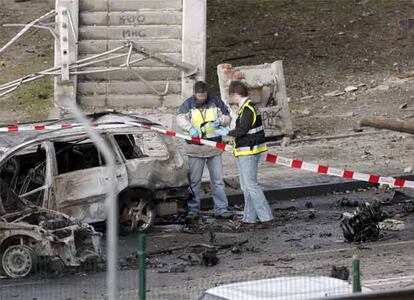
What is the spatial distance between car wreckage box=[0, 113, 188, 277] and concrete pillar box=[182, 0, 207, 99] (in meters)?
6.75

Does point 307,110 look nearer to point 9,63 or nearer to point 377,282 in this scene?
point 9,63

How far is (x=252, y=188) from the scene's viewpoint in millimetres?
15523

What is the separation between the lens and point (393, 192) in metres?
17.5

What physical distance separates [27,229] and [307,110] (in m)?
10.9

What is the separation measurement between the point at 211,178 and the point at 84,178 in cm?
225

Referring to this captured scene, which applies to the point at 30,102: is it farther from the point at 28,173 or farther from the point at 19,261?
the point at 19,261

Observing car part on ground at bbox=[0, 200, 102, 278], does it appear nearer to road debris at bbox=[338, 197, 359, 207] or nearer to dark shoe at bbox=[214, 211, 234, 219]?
dark shoe at bbox=[214, 211, 234, 219]

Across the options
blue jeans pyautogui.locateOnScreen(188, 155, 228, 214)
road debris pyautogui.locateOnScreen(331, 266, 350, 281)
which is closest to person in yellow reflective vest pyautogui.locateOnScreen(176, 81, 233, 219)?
blue jeans pyautogui.locateOnScreen(188, 155, 228, 214)

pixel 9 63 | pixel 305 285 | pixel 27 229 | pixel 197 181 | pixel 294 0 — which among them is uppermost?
pixel 294 0

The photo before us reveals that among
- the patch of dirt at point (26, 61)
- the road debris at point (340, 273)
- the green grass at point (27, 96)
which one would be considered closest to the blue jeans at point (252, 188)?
the road debris at point (340, 273)

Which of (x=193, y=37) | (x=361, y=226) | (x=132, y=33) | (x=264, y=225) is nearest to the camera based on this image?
(x=361, y=226)

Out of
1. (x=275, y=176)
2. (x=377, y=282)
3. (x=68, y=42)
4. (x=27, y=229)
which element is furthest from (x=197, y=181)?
(x=68, y=42)

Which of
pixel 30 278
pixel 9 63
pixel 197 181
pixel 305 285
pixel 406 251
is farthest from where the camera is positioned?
pixel 9 63

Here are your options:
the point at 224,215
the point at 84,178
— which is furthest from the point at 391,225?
the point at 84,178
